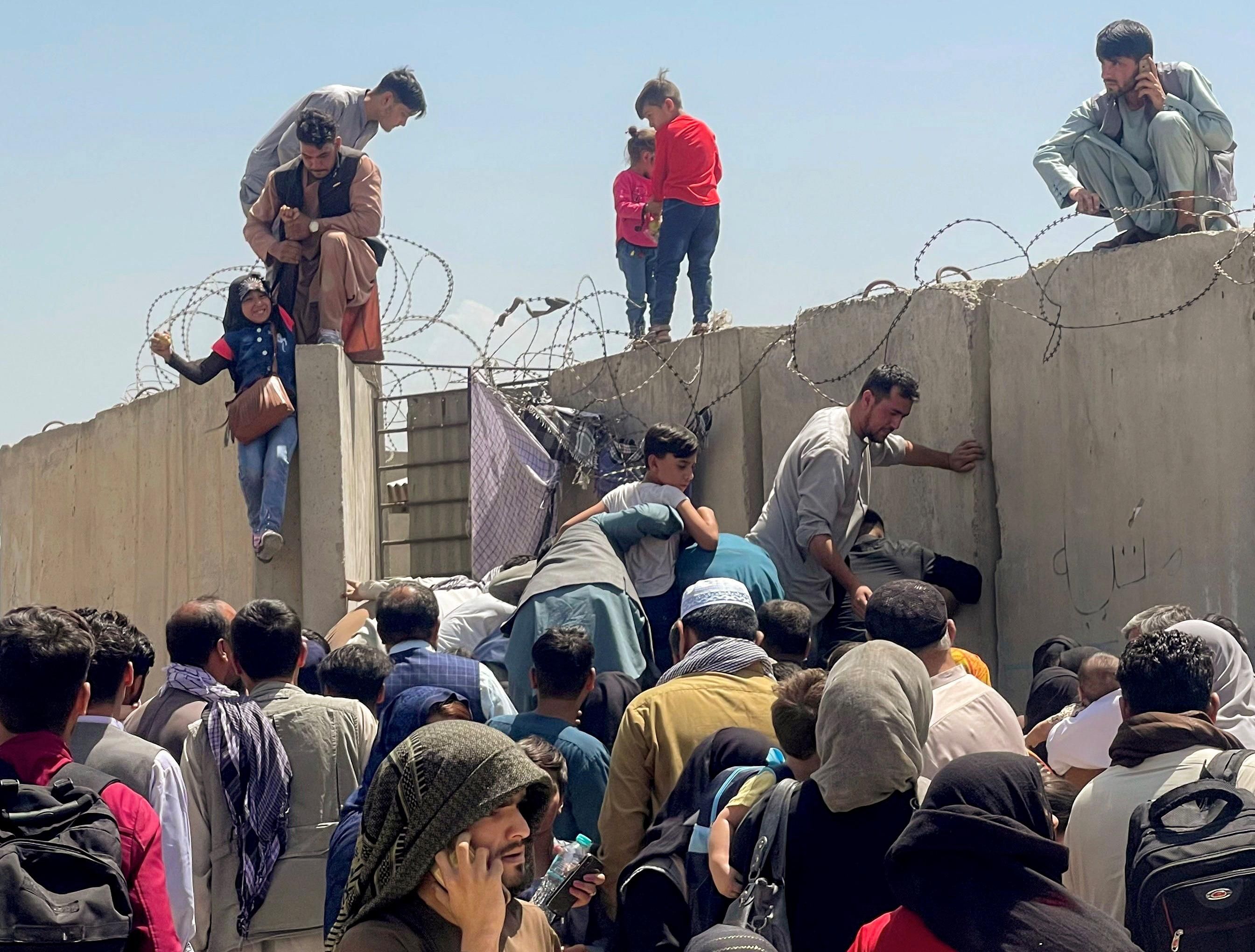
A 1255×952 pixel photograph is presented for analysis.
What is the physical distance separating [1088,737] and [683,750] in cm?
108

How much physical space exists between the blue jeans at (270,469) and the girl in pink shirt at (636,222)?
8.44ft

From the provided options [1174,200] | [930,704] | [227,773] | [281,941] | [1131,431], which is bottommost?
[281,941]

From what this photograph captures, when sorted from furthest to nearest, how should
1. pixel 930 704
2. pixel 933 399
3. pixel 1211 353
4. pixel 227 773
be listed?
1. pixel 933 399
2. pixel 1211 353
3. pixel 227 773
4. pixel 930 704

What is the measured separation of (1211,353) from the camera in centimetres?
692

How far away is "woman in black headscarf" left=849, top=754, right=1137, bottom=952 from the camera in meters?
2.59

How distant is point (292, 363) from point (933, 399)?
3489 mm

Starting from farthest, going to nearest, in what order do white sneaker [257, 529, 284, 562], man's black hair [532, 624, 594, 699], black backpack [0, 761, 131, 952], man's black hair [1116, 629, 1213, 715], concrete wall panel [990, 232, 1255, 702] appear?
1. white sneaker [257, 529, 284, 562]
2. concrete wall panel [990, 232, 1255, 702]
3. man's black hair [532, 624, 594, 699]
4. man's black hair [1116, 629, 1213, 715]
5. black backpack [0, 761, 131, 952]

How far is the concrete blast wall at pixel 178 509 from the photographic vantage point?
915cm

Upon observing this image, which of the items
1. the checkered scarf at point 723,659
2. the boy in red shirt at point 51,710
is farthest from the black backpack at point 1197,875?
the boy in red shirt at point 51,710

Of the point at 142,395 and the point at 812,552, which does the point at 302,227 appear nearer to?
the point at 142,395

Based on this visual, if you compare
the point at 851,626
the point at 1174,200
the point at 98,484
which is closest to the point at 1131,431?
the point at 1174,200

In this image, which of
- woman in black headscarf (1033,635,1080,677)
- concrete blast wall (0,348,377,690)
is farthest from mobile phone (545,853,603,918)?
concrete blast wall (0,348,377,690)

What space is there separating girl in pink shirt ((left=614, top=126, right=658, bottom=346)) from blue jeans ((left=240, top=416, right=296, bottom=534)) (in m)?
2.57

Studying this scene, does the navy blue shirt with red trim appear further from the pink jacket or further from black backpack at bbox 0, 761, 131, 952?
black backpack at bbox 0, 761, 131, 952
